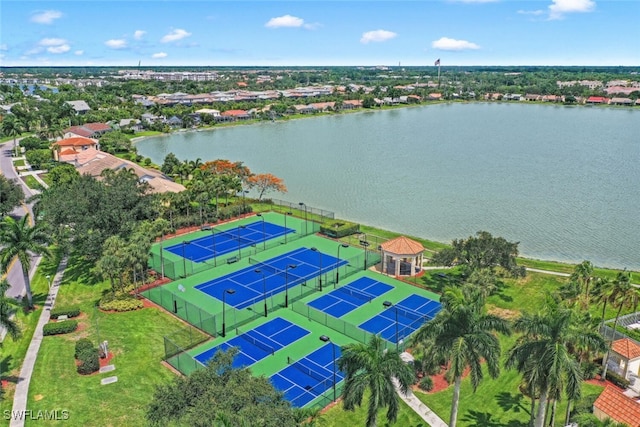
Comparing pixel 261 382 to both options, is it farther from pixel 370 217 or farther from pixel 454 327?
pixel 370 217

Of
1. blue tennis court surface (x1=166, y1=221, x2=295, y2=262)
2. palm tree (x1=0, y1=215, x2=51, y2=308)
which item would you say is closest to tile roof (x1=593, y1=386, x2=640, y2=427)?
blue tennis court surface (x1=166, y1=221, x2=295, y2=262)

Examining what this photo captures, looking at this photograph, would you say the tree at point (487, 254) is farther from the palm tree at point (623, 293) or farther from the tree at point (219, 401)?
the tree at point (219, 401)

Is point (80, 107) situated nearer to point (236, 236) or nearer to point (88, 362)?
point (236, 236)

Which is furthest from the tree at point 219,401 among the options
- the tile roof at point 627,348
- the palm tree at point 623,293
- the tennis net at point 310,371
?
the tile roof at point 627,348

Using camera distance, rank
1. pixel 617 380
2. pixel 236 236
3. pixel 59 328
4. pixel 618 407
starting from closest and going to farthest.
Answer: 1. pixel 618 407
2. pixel 617 380
3. pixel 59 328
4. pixel 236 236

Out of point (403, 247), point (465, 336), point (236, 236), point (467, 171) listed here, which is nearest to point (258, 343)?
point (465, 336)
